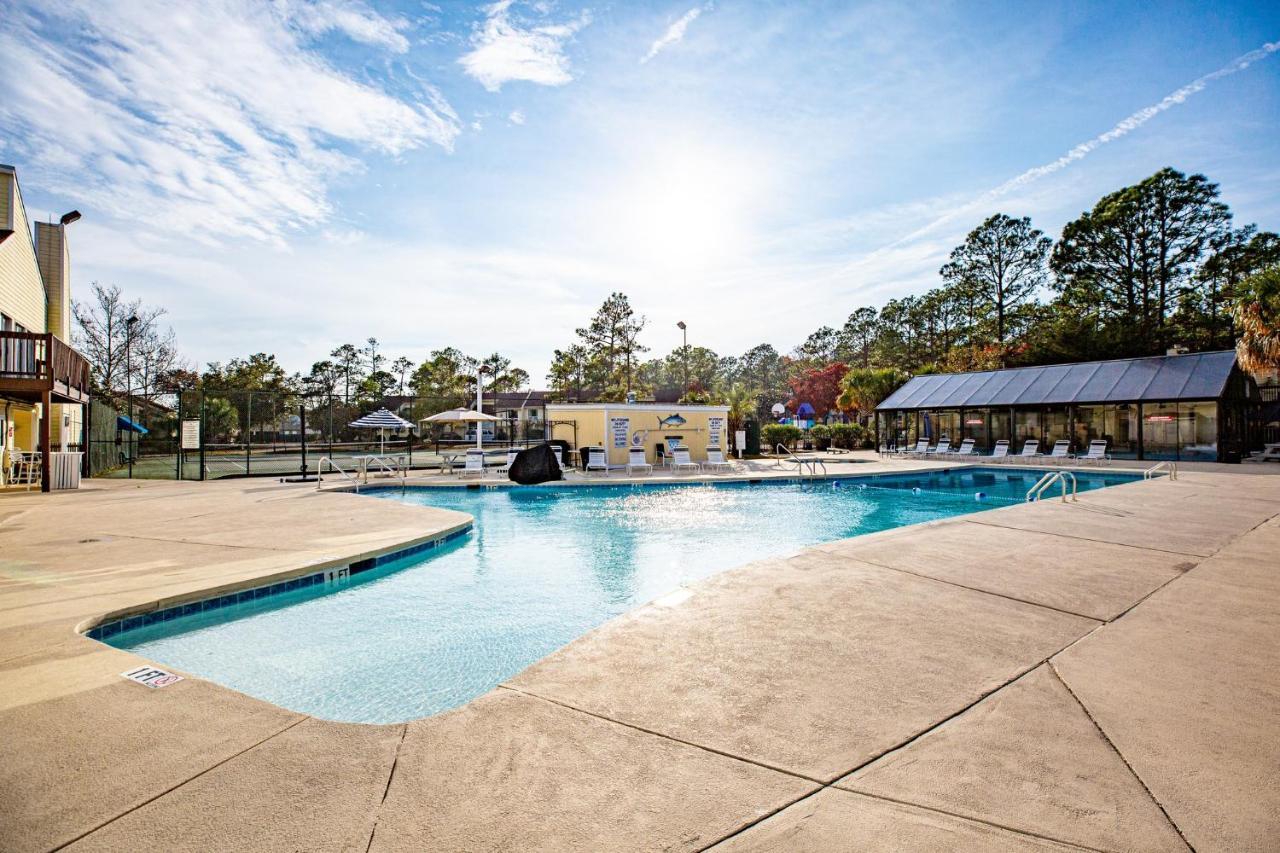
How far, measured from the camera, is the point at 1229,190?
27062mm

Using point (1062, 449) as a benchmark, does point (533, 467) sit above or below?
below

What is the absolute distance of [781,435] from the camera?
24.8m

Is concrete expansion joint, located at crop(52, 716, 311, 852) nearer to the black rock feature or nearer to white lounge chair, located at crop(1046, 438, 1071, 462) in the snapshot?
the black rock feature

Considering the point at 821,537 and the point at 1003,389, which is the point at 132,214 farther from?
the point at 1003,389

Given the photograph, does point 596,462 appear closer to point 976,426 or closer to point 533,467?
point 533,467

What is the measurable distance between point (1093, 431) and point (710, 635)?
81.5 ft

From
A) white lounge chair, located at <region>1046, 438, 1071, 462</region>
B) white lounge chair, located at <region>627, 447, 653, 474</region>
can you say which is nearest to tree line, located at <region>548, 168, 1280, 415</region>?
white lounge chair, located at <region>1046, 438, 1071, 462</region>

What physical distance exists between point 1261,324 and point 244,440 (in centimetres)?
3308

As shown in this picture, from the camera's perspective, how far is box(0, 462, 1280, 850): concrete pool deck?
5.86ft

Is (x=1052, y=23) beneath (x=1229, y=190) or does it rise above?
beneath

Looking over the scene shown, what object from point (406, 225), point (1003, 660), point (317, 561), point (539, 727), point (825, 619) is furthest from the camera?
point (406, 225)

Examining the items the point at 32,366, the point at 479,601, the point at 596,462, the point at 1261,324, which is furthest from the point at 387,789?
the point at 1261,324

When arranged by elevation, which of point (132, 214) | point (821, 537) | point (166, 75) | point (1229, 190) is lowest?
point (821, 537)

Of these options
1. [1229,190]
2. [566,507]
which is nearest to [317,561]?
[566,507]
